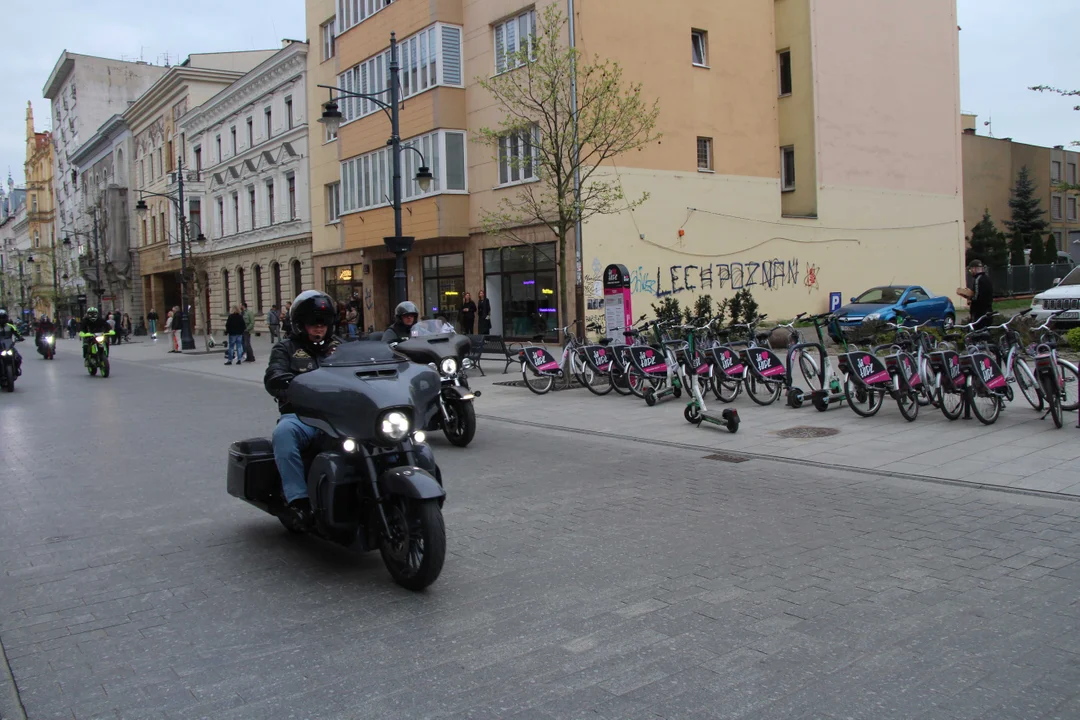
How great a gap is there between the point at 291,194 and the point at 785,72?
69.6 ft

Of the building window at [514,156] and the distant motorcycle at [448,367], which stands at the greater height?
the building window at [514,156]

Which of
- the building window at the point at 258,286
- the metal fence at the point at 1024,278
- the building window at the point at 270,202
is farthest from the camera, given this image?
the metal fence at the point at 1024,278

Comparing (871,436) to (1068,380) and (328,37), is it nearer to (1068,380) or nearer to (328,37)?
(1068,380)

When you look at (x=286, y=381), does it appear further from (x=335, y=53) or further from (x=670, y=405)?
(x=335, y=53)

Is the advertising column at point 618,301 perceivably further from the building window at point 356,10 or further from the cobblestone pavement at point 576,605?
the building window at point 356,10

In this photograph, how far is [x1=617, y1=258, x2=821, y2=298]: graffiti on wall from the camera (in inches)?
1027

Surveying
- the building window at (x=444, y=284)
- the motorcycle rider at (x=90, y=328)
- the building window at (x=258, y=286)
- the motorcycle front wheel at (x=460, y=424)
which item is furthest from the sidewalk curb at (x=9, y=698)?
the building window at (x=258, y=286)

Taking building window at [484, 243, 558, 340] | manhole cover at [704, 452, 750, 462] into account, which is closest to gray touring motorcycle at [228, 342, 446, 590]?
manhole cover at [704, 452, 750, 462]

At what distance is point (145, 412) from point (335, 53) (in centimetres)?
2344

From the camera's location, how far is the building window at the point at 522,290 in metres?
26.1

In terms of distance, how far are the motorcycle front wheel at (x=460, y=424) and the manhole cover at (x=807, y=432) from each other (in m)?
3.34

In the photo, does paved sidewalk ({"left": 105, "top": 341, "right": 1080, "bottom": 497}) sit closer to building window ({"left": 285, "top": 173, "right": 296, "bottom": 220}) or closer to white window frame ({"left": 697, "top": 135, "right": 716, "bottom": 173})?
white window frame ({"left": 697, "top": 135, "right": 716, "bottom": 173})

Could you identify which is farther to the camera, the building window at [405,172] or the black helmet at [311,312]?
the building window at [405,172]

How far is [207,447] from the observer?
10.1 meters
